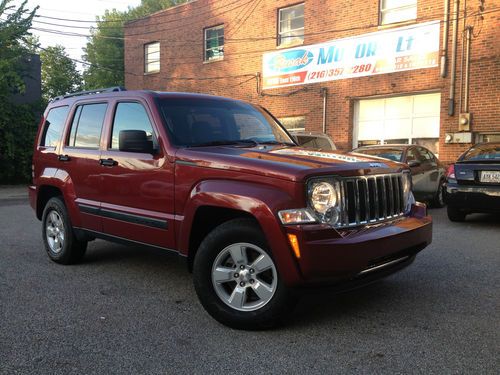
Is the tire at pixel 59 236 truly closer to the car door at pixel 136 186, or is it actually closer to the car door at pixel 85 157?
the car door at pixel 85 157

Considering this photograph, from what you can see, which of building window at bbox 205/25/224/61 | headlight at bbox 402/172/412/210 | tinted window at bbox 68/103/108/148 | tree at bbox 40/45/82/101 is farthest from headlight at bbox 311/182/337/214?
tree at bbox 40/45/82/101

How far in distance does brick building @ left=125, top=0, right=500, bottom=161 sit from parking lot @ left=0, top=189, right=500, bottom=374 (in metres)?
8.62

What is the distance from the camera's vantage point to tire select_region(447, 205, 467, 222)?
8109 millimetres

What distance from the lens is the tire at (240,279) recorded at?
10.9 feet

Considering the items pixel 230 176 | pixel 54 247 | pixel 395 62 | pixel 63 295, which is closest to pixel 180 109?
pixel 230 176

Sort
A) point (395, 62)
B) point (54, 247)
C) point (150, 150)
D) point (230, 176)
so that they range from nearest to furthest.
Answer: point (230, 176)
point (150, 150)
point (54, 247)
point (395, 62)

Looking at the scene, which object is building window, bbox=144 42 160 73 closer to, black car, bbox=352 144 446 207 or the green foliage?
the green foliage

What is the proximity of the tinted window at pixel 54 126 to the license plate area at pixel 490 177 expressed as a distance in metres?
6.15

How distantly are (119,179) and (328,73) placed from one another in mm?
12114

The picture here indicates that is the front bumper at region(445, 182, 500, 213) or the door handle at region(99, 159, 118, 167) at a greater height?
the door handle at region(99, 159, 118, 167)

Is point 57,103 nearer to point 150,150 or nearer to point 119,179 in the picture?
point 119,179

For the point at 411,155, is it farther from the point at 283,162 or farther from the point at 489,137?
the point at 283,162

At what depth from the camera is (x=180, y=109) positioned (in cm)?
444

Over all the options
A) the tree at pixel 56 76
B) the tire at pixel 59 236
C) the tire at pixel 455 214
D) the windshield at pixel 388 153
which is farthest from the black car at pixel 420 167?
the tree at pixel 56 76
